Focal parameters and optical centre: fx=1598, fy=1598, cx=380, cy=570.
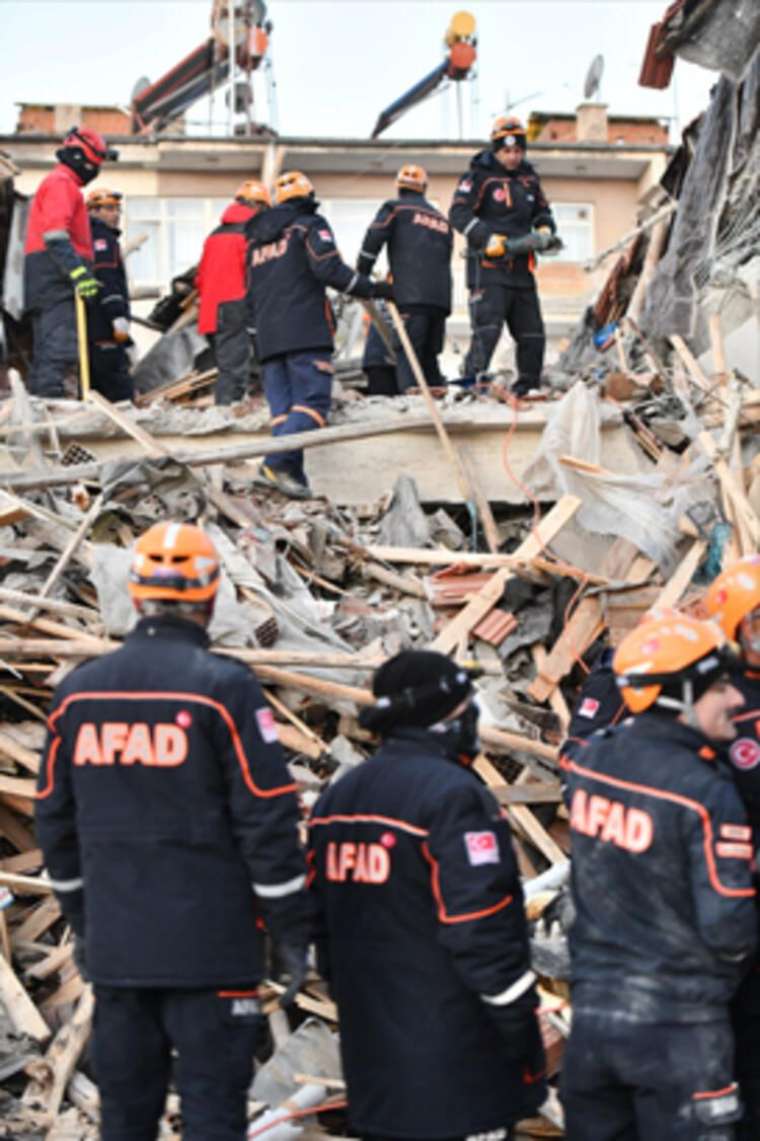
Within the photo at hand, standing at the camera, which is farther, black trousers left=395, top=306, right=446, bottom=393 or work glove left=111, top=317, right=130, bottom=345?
work glove left=111, top=317, right=130, bottom=345

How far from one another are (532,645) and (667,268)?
581 cm

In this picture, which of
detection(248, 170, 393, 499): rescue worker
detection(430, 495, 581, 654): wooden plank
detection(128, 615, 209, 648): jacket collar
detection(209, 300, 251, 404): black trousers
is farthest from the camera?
detection(209, 300, 251, 404): black trousers

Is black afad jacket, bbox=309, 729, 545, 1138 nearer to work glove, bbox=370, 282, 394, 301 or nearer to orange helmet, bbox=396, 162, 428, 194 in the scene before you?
work glove, bbox=370, 282, 394, 301

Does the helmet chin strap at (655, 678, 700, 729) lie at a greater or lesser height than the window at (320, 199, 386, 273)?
lesser

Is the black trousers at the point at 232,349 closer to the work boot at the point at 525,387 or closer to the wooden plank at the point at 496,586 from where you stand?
the work boot at the point at 525,387

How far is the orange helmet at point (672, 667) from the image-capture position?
4559 millimetres

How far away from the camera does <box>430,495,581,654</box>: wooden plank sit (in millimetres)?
8500

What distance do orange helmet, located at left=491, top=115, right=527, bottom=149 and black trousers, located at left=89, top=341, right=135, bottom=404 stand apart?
334cm

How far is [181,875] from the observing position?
454 cm

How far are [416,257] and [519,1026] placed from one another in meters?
7.96

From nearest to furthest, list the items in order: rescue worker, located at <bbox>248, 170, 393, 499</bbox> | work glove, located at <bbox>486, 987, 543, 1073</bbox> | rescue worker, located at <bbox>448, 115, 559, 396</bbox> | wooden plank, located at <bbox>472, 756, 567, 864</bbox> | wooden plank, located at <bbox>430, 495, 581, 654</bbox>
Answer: work glove, located at <bbox>486, 987, 543, 1073</bbox>, wooden plank, located at <bbox>472, 756, 567, 864</bbox>, wooden plank, located at <bbox>430, 495, 581, 654</bbox>, rescue worker, located at <bbox>248, 170, 393, 499</bbox>, rescue worker, located at <bbox>448, 115, 559, 396</bbox>

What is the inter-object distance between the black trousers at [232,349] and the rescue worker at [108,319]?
74 centimetres

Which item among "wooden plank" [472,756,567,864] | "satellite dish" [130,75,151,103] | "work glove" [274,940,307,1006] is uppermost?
"satellite dish" [130,75,151,103]

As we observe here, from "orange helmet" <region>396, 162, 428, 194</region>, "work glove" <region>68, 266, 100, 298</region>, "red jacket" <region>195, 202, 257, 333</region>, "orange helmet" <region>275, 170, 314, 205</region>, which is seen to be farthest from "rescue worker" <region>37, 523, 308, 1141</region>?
"red jacket" <region>195, 202, 257, 333</region>
